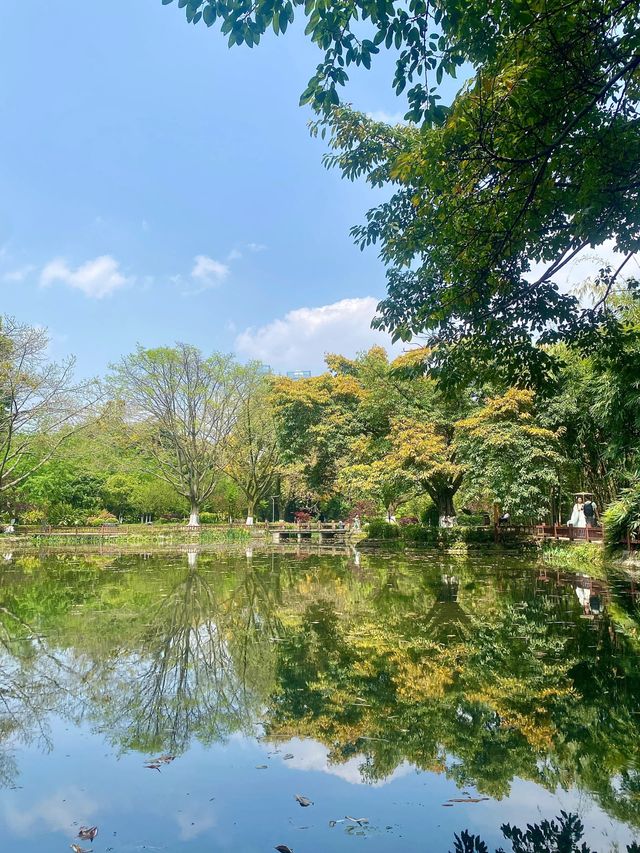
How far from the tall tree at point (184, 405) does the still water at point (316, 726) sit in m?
22.7

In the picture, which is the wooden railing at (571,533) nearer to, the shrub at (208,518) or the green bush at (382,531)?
the green bush at (382,531)

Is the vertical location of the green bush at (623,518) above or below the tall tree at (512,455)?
below

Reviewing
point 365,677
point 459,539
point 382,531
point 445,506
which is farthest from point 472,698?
point 382,531

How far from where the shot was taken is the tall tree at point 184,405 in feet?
97.8

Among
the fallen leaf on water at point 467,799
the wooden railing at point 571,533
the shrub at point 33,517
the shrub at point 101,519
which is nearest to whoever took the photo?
the fallen leaf on water at point 467,799

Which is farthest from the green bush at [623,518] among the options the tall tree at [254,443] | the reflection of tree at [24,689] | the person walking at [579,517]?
the tall tree at [254,443]

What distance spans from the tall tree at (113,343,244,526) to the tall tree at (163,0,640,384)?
24.5 metres

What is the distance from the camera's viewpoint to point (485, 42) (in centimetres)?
421

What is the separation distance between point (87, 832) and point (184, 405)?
28.7 meters

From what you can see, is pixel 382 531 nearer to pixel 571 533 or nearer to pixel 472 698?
pixel 571 533

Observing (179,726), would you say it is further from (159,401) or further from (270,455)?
(270,455)

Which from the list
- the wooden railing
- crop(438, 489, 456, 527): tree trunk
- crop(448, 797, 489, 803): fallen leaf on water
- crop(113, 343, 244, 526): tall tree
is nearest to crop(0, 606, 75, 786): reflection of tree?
crop(448, 797, 489, 803): fallen leaf on water

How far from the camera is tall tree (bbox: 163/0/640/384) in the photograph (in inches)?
145

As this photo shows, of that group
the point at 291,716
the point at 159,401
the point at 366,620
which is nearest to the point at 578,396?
the point at 366,620
